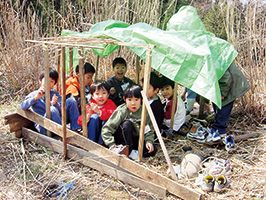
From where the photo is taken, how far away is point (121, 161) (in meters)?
2.64

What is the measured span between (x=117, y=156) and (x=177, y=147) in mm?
1063

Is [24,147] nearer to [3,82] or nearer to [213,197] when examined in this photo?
[213,197]

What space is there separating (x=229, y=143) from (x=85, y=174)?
1.78 metres

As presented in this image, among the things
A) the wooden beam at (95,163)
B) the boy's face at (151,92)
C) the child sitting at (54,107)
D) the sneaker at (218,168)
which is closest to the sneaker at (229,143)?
the sneaker at (218,168)

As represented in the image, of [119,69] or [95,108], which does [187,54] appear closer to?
[95,108]

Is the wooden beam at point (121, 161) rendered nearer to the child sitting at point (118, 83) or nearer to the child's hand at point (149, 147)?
the child's hand at point (149, 147)

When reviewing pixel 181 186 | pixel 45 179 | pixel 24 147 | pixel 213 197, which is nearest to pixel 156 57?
pixel 181 186

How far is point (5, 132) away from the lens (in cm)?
367

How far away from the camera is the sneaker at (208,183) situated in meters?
2.53

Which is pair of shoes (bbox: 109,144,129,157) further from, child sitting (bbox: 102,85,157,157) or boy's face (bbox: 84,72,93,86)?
boy's face (bbox: 84,72,93,86)

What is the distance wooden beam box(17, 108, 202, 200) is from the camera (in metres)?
2.38

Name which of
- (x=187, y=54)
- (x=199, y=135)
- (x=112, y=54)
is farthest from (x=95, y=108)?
(x=112, y=54)

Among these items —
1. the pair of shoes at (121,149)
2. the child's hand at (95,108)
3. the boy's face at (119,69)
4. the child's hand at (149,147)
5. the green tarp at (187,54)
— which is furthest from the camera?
the boy's face at (119,69)

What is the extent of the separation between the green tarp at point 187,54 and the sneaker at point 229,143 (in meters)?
0.85
